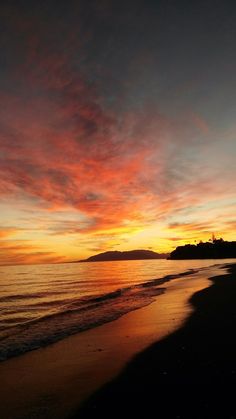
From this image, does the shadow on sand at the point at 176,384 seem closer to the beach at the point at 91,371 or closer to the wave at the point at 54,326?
the beach at the point at 91,371

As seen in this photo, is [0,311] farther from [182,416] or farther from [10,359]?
[182,416]

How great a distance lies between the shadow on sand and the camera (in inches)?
238

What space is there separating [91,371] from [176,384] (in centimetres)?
262

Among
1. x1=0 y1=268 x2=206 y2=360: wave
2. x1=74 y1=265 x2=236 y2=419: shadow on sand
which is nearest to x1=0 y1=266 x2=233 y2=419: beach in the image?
x1=74 y1=265 x2=236 y2=419: shadow on sand

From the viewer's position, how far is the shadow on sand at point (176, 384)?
238 inches

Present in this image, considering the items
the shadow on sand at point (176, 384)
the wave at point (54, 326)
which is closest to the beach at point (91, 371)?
the shadow on sand at point (176, 384)

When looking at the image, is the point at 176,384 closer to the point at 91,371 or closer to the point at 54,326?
the point at 91,371

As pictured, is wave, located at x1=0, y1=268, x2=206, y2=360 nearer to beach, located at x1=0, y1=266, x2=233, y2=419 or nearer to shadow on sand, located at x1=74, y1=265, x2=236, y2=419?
beach, located at x1=0, y1=266, x2=233, y2=419

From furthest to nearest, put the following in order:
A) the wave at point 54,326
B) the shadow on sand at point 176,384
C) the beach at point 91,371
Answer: the wave at point 54,326 → the beach at point 91,371 → the shadow on sand at point 176,384

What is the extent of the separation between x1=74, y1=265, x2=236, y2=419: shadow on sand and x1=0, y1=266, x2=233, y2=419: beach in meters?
0.02

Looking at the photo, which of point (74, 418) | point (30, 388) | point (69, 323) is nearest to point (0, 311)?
point (69, 323)

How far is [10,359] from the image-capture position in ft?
34.8

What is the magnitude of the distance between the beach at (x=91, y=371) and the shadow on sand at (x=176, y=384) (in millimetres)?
25

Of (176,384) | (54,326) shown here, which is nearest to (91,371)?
(176,384)
